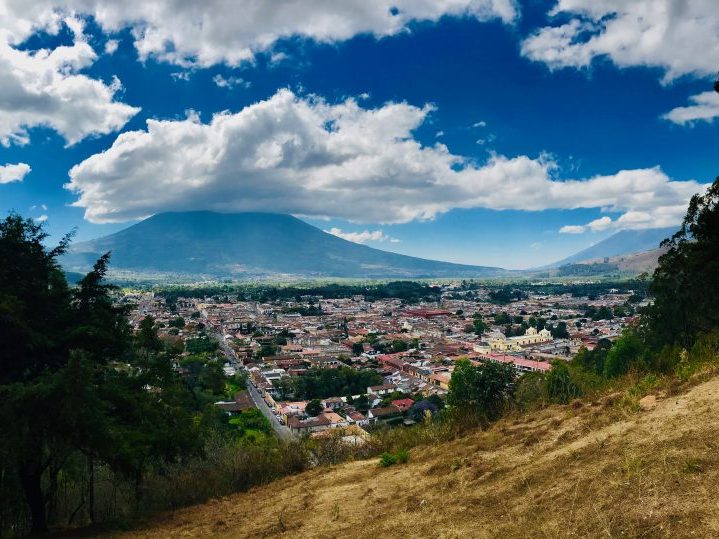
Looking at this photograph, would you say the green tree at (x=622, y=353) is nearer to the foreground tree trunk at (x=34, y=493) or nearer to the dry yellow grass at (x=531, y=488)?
the dry yellow grass at (x=531, y=488)

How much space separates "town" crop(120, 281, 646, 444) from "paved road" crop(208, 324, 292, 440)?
125 mm

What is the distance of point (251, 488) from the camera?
8000 mm

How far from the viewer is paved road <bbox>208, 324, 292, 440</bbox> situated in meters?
28.4

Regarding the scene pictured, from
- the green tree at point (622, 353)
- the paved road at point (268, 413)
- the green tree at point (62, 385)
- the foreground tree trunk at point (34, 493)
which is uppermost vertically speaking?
the green tree at point (62, 385)

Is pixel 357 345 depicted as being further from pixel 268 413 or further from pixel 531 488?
pixel 531 488

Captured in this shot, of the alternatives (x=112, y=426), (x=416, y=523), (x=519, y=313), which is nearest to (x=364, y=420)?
(x=112, y=426)

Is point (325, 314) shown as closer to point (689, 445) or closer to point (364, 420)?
point (364, 420)

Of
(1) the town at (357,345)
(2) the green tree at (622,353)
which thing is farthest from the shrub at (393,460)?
(2) the green tree at (622,353)

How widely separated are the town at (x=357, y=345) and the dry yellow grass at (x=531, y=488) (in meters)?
2.78

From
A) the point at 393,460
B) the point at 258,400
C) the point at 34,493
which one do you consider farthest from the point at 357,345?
the point at 393,460

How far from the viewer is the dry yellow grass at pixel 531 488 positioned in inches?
144

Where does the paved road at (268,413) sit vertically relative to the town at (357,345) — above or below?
below

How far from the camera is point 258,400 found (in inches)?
1502

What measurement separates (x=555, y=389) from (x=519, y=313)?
87.5 metres
